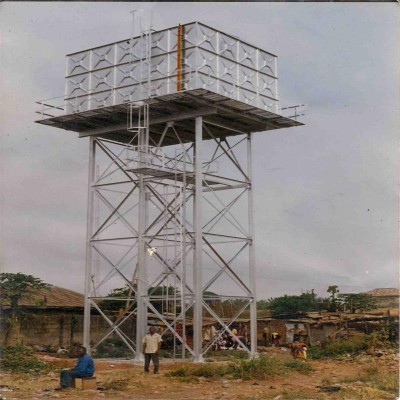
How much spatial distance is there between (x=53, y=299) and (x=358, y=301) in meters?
16.8

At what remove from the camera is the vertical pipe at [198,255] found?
2377 centimetres

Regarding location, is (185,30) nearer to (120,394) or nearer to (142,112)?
(142,112)

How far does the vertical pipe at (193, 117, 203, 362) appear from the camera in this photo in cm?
2377

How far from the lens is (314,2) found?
51.7ft

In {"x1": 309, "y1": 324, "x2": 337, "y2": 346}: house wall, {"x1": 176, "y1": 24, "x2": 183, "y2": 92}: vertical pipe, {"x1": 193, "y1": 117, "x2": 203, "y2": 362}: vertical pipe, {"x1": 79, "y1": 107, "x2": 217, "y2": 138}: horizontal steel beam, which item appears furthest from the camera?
{"x1": 309, "y1": 324, "x2": 337, "y2": 346}: house wall

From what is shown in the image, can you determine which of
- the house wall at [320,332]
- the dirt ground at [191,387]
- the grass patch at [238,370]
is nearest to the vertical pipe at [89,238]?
the dirt ground at [191,387]

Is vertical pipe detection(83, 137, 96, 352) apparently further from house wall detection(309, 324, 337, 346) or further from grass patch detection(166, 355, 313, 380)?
house wall detection(309, 324, 337, 346)

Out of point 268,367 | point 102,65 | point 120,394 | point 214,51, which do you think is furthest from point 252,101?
point 120,394

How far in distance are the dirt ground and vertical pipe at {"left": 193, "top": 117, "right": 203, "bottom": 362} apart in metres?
1.52

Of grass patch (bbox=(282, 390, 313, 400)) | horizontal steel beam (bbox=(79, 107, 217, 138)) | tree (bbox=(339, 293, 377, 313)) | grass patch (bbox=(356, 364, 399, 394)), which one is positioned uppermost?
horizontal steel beam (bbox=(79, 107, 217, 138))

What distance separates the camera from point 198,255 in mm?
24219

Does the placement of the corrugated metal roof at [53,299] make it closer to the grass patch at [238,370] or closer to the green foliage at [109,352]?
the green foliage at [109,352]

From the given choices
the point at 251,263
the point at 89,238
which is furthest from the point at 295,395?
the point at 89,238

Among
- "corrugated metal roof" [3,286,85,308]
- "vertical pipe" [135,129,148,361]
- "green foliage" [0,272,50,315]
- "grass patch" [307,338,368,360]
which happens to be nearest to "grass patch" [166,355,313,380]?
"vertical pipe" [135,129,148,361]
